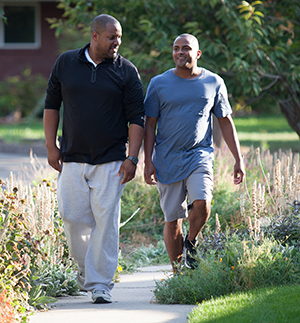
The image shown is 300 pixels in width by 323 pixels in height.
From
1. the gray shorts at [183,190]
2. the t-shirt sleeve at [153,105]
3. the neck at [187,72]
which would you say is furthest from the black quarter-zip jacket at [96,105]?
the gray shorts at [183,190]

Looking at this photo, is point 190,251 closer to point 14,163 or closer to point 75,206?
point 75,206

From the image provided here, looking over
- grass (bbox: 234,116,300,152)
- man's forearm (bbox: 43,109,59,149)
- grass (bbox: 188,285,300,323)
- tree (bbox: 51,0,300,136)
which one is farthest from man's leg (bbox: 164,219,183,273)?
grass (bbox: 234,116,300,152)

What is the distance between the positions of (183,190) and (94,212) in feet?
2.51

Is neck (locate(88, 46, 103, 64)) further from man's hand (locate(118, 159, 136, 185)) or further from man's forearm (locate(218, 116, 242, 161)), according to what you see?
man's forearm (locate(218, 116, 242, 161))

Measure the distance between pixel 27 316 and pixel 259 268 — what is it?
157cm

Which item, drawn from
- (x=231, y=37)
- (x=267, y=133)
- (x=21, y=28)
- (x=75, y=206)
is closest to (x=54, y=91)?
(x=75, y=206)

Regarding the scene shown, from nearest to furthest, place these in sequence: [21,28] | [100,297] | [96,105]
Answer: [100,297] < [96,105] < [21,28]

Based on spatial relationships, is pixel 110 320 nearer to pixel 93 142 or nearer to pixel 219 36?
pixel 93 142

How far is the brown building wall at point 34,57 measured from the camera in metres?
25.6

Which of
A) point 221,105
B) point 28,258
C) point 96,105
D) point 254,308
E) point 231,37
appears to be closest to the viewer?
point 254,308

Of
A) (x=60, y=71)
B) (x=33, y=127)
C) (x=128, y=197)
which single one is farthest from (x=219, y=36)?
(x=33, y=127)

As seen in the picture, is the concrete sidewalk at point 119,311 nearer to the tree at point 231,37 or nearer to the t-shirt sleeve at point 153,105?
the t-shirt sleeve at point 153,105

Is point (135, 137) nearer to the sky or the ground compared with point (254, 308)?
nearer to the sky

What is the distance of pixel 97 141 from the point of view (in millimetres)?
4102
